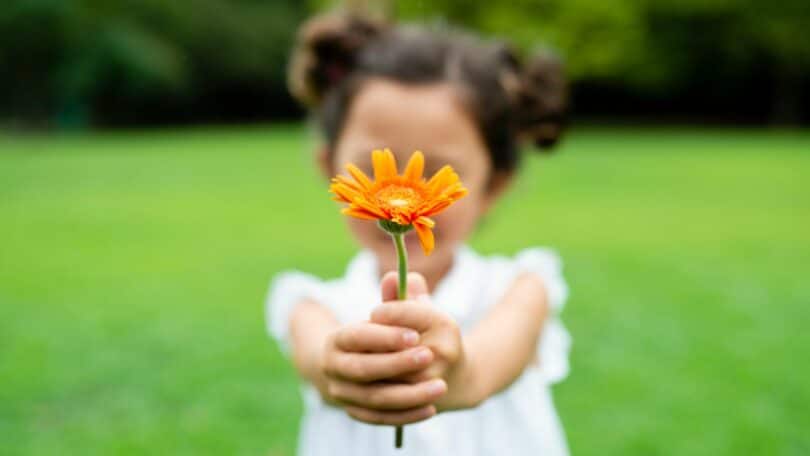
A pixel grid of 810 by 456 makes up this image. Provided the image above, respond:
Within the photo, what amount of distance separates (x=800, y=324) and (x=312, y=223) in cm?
548

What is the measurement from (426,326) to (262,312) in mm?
4384

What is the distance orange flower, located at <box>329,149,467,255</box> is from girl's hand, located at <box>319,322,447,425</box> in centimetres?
27

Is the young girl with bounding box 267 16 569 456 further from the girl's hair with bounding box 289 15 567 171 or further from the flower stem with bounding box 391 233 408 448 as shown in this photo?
the flower stem with bounding box 391 233 408 448

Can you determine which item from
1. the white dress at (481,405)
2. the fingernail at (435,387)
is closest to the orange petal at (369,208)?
the fingernail at (435,387)

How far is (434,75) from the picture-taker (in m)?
2.00

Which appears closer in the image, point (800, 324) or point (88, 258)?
point (800, 324)

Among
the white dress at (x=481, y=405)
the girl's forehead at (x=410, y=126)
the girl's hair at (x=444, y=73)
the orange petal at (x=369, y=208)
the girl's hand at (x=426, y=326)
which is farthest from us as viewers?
the girl's hair at (x=444, y=73)

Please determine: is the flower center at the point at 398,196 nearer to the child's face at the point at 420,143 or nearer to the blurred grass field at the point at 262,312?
the child's face at the point at 420,143

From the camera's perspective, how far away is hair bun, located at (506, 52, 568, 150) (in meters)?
2.34

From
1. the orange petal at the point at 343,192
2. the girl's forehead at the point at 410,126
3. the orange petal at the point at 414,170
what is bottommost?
the orange petal at the point at 343,192

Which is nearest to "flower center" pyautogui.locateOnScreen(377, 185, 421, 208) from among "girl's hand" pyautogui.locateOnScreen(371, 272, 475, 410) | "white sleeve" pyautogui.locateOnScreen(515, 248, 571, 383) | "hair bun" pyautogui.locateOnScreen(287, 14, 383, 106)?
"girl's hand" pyautogui.locateOnScreen(371, 272, 475, 410)

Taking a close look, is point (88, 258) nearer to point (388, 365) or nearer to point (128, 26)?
point (388, 365)

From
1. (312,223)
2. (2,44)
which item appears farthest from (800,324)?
(2,44)

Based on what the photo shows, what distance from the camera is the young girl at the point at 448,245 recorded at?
1.83m
